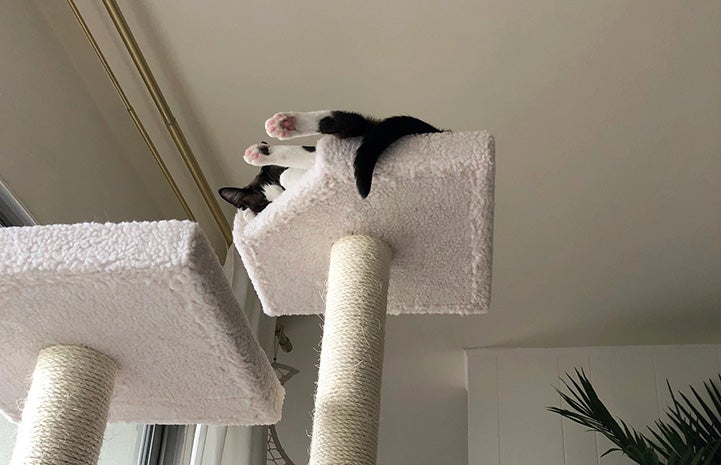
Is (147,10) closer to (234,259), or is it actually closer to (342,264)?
(234,259)

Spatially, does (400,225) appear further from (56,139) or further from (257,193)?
(56,139)

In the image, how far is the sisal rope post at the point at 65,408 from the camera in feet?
3.10

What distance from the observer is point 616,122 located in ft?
Answer: 6.26

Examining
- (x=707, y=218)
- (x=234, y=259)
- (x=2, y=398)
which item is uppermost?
(x=707, y=218)

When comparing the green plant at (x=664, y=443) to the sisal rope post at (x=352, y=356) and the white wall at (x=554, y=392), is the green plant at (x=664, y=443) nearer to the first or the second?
the white wall at (x=554, y=392)

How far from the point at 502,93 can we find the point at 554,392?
108cm

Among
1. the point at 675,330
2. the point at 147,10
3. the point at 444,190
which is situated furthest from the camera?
the point at 675,330

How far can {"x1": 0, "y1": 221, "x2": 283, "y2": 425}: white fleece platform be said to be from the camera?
2.81ft

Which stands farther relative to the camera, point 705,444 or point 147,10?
point 705,444

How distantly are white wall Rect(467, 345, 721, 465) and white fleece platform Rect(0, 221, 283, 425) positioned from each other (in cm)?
143

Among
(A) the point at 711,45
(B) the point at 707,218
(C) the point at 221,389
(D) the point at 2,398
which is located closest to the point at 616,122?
(A) the point at 711,45

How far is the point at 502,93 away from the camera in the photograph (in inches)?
73.2

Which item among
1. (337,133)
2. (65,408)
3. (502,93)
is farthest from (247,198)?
(502,93)

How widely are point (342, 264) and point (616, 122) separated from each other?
3.43ft
